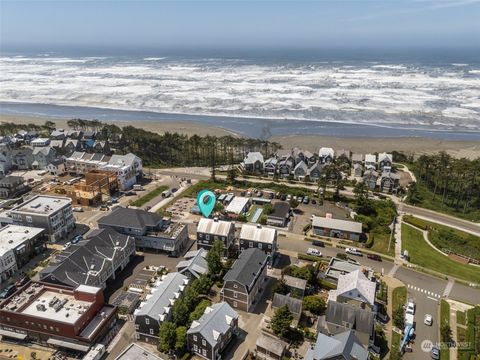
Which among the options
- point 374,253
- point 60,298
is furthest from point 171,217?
point 374,253

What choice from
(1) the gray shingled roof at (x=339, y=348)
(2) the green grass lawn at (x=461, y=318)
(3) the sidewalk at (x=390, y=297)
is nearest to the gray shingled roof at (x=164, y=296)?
(1) the gray shingled roof at (x=339, y=348)

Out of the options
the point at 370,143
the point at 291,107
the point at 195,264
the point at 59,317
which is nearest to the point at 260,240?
the point at 195,264

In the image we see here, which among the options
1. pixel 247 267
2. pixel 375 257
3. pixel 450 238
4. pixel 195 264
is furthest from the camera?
pixel 450 238

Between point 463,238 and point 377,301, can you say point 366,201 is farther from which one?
point 377,301

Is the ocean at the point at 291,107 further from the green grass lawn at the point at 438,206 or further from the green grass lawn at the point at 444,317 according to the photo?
the green grass lawn at the point at 444,317

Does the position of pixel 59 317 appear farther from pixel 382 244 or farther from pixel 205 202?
pixel 382 244

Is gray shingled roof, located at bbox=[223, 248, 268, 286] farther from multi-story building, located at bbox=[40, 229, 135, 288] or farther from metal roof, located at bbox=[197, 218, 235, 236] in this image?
multi-story building, located at bbox=[40, 229, 135, 288]

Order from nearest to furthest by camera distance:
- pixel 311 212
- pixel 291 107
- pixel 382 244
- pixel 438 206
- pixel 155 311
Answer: pixel 155 311
pixel 382 244
pixel 311 212
pixel 438 206
pixel 291 107
